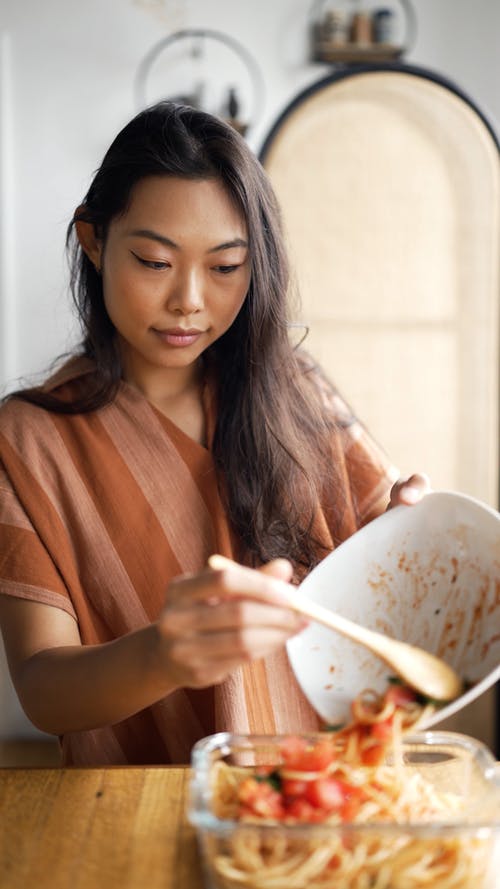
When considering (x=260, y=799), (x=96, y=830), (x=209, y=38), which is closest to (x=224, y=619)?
(x=260, y=799)

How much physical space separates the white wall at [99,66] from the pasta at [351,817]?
210 centimetres

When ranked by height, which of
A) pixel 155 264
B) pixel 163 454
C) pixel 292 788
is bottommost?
pixel 292 788

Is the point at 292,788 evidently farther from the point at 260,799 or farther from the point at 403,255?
the point at 403,255

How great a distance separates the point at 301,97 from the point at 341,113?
0.12 metres

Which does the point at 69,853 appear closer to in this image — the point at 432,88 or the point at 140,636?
the point at 140,636

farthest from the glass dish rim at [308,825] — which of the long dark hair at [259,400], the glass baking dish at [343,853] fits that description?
the long dark hair at [259,400]

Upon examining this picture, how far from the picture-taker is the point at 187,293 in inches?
48.1

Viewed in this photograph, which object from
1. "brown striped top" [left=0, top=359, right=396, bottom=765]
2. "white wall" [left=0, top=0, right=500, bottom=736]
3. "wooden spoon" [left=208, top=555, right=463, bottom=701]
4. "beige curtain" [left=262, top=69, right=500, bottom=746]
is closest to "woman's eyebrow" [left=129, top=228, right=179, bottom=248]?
"brown striped top" [left=0, top=359, right=396, bottom=765]

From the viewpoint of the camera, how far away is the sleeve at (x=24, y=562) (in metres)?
1.29

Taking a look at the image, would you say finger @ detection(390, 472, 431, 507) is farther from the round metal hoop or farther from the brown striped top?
the round metal hoop

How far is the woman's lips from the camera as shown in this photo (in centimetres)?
128

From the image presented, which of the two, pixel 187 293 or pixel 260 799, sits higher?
pixel 187 293

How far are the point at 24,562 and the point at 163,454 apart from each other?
258mm

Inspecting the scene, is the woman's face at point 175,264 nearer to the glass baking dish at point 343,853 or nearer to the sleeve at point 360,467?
the sleeve at point 360,467
